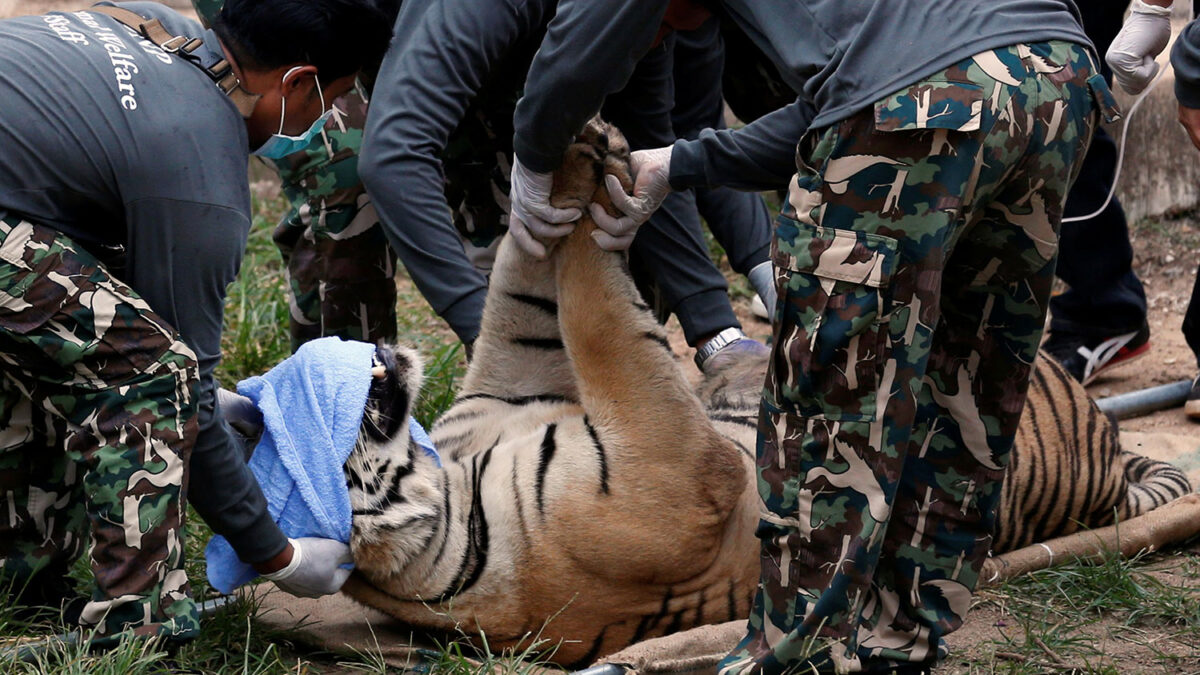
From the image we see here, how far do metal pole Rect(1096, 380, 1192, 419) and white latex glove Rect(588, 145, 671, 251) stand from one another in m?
2.42

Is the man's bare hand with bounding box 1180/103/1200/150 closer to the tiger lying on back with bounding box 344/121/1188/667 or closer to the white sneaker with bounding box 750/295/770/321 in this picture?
the tiger lying on back with bounding box 344/121/1188/667

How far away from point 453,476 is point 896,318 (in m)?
1.39

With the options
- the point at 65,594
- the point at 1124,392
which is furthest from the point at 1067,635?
the point at 65,594

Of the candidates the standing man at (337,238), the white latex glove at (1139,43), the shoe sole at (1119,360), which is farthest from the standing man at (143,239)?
Result: the shoe sole at (1119,360)

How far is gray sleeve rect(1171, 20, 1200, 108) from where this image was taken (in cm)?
267

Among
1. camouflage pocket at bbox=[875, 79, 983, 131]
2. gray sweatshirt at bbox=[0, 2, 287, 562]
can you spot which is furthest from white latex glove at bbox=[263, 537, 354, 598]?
camouflage pocket at bbox=[875, 79, 983, 131]

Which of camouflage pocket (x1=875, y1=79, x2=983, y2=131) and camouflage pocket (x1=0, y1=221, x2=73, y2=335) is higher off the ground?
camouflage pocket (x1=875, y1=79, x2=983, y2=131)

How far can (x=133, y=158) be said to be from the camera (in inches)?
95.3

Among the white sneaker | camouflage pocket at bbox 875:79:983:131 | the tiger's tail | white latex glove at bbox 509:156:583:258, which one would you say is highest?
camouflage pocket at bbox 875:79:983:131

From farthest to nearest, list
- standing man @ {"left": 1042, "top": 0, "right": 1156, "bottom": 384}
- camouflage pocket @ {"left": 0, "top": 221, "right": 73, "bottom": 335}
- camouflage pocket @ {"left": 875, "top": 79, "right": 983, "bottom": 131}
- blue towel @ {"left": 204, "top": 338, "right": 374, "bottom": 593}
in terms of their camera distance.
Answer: standing man @ {"left": 1042, "top": 0, "right": 1156, "bottom": 384} < blue towel @ {"left": 204, "top": 338, "right": 374, "bottom": 593} < camouflage pocket @ {"left": 0, "top": 221, "right": 73, "bottom": 335} < camouflage pocket @ {"left": 875, "top": 79, "right": 983, "bottom": 131}

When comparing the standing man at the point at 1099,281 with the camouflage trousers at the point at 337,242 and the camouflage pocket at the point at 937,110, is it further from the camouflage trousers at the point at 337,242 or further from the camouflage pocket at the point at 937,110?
the camouflage pocket at the point at 937,110

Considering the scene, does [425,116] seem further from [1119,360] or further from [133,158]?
[1119,360]

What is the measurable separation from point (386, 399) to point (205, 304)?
673 millimetres

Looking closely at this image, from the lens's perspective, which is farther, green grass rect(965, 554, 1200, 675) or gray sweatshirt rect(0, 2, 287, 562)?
green grass rect(965, 554, 1200, 675)
